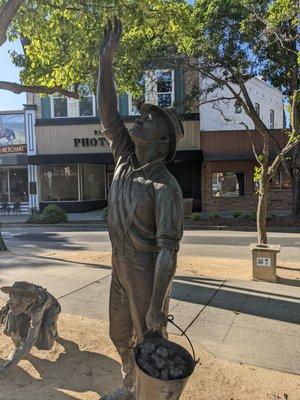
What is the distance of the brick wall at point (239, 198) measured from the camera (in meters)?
20.6

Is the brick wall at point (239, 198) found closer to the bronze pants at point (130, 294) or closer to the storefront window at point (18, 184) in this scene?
the storefront window at point (18, 184)

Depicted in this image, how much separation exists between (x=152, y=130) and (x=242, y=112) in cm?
2386

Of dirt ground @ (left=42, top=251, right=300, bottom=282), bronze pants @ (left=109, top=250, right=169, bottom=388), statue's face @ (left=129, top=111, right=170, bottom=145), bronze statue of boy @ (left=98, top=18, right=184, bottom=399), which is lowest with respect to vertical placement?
dirt ground @ (left=42, top=251, right=300, bottom=282)

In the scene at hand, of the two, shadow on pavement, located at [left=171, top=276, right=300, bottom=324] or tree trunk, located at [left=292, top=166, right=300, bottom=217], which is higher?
tree trunk, located at [left=292, top=166, right=300, bottom=217]

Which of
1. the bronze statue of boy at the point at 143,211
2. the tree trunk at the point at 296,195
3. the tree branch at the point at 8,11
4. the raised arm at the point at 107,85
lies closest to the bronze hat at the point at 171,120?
the bronze statue of boy at the point at 143,211

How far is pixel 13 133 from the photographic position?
2380 cm

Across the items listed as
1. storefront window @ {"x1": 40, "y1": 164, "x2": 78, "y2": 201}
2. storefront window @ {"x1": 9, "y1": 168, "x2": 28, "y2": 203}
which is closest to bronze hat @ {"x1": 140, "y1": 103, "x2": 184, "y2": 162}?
storefront window @ {"x1": 40, "y1": 164, "x2": 78, "y2": 201}

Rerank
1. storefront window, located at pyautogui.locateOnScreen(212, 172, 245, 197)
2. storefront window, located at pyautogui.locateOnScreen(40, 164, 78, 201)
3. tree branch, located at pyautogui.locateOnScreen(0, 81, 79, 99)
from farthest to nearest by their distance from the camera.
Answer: storefront window, located at pyautogui.locateOnScreen(40, 164, 78, 201) → storefront window, located at pyautogui.locateOnScreen(212, 172, 245, 197) → tree branch, located at pyautogui.locateOnScreen(0, 81, 79, 99)

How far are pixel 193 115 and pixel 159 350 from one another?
1948 cm

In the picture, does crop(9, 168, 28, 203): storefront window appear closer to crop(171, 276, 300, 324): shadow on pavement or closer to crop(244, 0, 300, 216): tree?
crop(244, 0, 300, 216): tree

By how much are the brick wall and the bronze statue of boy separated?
1819 cm

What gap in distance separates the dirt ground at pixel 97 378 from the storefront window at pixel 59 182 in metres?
18.6

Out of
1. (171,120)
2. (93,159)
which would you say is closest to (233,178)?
(93,159)

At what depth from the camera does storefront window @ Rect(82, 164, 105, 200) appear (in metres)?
23.1
